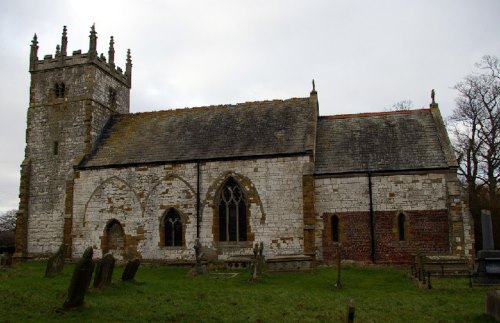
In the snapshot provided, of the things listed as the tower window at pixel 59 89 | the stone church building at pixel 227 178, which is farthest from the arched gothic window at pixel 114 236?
the tower window at pixel 59 89

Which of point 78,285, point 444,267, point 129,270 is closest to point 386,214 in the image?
point 444,267

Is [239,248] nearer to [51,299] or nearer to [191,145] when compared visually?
[191,145]

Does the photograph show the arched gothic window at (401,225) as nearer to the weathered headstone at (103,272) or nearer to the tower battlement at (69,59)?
the weathered headstone at (103,272)

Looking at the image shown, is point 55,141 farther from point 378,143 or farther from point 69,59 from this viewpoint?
point 378,143

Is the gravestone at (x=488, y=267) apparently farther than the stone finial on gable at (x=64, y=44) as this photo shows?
No

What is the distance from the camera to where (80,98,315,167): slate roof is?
2689 cm

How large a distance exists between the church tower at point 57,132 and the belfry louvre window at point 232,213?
8755 mm

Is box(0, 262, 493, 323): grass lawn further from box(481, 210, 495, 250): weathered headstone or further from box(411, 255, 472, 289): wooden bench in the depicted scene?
box(481, 210, 495, 250): weathered headstone

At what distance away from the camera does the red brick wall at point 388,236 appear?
77.5ft

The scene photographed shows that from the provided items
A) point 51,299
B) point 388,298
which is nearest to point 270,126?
point 388,298

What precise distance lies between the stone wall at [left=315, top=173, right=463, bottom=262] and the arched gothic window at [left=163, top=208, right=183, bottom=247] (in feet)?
24.0

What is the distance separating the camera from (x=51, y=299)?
46.4 ft

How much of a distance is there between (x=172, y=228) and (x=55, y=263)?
24.6ft

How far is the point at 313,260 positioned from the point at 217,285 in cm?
622
